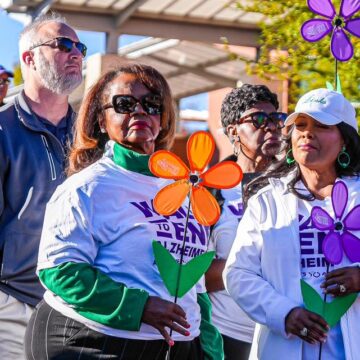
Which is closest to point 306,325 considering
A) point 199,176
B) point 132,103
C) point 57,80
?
point 199,176

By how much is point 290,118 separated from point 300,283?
714 millimetres

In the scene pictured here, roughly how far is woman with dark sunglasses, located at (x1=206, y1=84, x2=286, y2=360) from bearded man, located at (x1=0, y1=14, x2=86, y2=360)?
908 mm

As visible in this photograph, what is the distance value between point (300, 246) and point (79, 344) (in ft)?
3.07

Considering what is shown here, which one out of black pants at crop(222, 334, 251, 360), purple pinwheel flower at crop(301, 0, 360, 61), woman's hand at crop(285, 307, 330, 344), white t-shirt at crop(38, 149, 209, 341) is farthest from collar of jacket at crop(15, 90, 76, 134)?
woman's hand at crop(285, 307, 330, 344)

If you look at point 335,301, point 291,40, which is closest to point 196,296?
point 335,301

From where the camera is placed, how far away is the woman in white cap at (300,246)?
3812 mm

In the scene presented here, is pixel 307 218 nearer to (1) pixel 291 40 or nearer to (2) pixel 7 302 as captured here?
(2) pixel 7 302

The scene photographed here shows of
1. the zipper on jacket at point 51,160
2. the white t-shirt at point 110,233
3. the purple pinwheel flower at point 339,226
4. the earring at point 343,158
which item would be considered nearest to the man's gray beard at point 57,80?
the zipper on jacket at point 51,160

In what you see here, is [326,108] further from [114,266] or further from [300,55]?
[300,55]

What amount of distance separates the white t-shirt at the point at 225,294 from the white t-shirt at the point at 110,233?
1.35 m

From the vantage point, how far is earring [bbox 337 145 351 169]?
4133mm

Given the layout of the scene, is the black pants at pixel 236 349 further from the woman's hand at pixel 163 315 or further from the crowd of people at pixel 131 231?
the woman's hand at pixel 163 315

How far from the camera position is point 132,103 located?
3848mm

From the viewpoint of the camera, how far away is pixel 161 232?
3.63 metres
